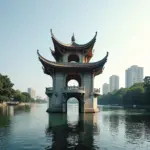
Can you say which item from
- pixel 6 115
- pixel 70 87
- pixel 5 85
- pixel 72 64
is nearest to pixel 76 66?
pixel 72 64

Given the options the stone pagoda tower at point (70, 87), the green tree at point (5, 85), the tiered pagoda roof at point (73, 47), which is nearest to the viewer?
the stone pagoda tower at point (70, 87)

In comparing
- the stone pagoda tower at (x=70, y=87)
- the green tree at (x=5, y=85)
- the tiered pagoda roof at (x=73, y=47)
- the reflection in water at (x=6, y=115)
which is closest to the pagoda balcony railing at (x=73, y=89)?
the stone pagoda tower at (x=70, y=87)

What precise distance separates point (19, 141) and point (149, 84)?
75.2 m

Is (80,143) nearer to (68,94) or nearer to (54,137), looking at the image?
(54,137)

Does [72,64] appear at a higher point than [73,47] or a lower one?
lower

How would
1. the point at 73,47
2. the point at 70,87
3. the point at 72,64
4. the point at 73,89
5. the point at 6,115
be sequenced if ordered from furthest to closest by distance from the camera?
the point at 73,47 → the point at 72,64 → the point at 70,87 → the point at 6,115 → the point at 73,89

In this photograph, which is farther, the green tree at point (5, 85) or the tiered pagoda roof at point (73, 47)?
the green tree at point (5, 85)

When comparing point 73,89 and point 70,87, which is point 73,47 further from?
point 73,89

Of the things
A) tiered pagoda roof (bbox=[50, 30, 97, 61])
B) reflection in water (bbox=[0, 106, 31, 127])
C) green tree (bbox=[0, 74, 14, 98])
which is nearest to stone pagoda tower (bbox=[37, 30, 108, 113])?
tiered pagoda roof (bbox=[50, 30, 97, 61])

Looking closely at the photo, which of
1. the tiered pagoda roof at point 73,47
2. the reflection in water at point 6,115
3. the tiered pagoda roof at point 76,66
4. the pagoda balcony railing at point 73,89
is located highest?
the tiered pagoda roof at point 73,47

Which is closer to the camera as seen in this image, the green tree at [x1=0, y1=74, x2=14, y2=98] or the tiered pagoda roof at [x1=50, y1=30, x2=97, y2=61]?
→ the tiered pagoda roof at [x1=50, y1=30, x2=97, y2=61]

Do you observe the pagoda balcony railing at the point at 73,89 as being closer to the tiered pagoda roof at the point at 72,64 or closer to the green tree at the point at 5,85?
the tiered pagoda roof at the point at 72,64

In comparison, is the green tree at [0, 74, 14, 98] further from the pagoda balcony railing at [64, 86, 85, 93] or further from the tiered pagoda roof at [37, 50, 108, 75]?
the pagoda balcony railing at [64, 86, 85, 93]

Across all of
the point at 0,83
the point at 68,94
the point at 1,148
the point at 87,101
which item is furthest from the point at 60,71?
the point at 0,83
